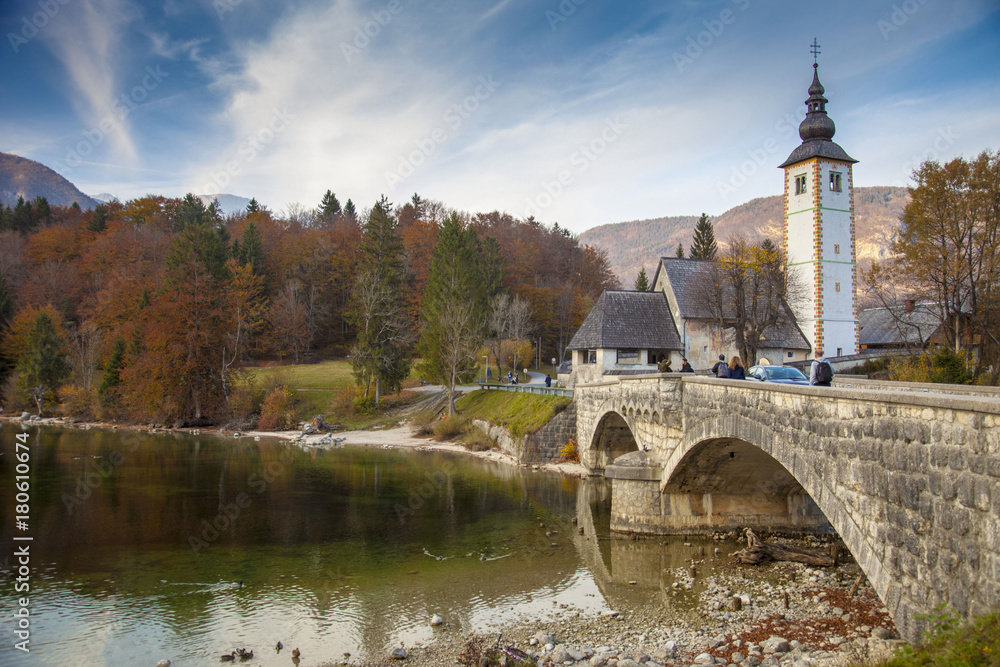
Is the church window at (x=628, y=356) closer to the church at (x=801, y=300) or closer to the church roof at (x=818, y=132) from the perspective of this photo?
the church at (x=801, y=300)

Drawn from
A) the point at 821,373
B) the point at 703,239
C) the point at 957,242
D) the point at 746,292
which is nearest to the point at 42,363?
the point at 746,292

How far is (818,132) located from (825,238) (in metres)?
7.57

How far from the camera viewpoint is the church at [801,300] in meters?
40.2

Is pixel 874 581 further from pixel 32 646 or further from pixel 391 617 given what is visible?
pixel 32 646

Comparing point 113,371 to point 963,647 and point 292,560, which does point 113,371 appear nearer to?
point 292,560

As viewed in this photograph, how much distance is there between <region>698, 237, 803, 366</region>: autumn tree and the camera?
1444 inches

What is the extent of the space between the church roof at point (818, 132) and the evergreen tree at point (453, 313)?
2619 centimetres

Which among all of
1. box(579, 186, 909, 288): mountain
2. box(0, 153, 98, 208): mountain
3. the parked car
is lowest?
the parked car

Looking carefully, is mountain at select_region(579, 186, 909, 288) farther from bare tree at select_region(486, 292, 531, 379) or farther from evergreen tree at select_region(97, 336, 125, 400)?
evergreen tree at select_region(97, 336, 125, 400)

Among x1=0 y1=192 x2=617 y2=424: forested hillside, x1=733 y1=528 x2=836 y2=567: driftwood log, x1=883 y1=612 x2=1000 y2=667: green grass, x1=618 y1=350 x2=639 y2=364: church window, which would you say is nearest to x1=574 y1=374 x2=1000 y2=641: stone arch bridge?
x1=883 y1=612 x2=1000 y2=667: green grass

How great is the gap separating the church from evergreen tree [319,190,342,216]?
71.1m

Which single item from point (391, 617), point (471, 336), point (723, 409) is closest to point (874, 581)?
point (723, 409)

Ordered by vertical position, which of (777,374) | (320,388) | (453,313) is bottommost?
(320,388)

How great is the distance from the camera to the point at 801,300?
4347 centimetres
